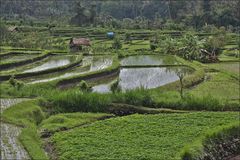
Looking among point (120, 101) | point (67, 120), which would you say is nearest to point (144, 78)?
point (120, 101)

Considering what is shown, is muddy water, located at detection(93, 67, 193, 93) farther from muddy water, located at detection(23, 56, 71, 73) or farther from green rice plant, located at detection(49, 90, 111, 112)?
green rice plant, located at detection(49, 90, 111, 112)

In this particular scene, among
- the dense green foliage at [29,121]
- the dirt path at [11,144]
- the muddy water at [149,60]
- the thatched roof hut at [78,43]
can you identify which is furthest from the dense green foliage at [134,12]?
the dirt path at [11,144]

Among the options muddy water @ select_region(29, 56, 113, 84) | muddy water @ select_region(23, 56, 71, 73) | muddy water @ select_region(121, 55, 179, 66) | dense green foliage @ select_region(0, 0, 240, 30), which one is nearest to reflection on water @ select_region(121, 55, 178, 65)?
muddy water @ select_region(121, 55, 179, 66)

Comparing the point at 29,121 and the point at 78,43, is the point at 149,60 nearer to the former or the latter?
the point at 78,43

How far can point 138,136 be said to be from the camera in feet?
55.8

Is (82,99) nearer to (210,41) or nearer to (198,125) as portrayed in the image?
(198,125)

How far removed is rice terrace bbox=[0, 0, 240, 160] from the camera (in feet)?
52.5

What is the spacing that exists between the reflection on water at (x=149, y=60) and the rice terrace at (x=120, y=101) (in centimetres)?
9

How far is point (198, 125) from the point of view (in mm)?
18953

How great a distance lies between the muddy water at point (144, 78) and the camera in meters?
30.1

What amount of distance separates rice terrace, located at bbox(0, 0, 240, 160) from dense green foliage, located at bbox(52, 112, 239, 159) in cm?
4

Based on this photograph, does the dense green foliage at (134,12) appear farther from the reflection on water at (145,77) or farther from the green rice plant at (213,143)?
the green rice plant at (213,143)

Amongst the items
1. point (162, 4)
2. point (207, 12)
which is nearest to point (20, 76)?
point (207, 12)

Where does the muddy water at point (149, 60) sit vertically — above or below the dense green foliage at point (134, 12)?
below
